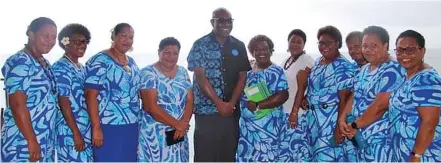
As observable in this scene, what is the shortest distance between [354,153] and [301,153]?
561 millimetres

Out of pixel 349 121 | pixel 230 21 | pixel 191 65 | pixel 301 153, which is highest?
pixel 230 21

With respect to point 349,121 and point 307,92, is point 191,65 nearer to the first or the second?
point 307,92

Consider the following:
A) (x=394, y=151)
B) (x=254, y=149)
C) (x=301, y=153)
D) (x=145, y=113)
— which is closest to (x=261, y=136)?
(x=254, y=149)

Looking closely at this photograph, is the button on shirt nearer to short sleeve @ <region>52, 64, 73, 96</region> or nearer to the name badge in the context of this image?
the name badge

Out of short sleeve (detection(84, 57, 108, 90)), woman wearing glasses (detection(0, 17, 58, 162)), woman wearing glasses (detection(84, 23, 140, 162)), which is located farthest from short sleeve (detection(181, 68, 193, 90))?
woman wearing glasses (detection(0, 17, 58, 162))

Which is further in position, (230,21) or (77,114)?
(230,21)

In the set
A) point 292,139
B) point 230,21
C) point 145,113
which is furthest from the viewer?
point 292,139

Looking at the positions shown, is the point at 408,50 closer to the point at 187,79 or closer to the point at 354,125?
the point at 354,125

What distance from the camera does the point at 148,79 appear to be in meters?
3.94

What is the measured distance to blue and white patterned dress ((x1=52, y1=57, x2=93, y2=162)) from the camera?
3.67 meters

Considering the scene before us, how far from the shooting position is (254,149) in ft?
15.0

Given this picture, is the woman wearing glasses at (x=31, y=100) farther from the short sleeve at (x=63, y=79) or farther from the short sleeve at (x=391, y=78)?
the short sleeve at (x=391, y=78)

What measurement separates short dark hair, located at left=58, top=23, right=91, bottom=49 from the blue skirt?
70 cm

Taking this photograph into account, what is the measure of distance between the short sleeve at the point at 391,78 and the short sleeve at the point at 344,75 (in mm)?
736
